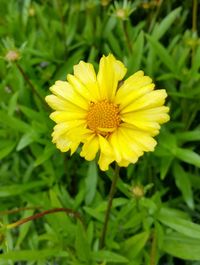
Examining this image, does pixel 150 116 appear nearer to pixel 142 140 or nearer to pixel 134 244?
pixel 142 140

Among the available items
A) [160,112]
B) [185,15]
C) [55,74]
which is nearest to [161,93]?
[160,112]

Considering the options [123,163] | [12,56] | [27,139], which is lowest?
[123,163]

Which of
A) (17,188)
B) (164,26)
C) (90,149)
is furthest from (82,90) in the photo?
(164,26)

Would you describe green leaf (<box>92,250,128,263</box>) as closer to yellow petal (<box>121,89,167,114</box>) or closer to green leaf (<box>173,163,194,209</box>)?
green leaf (<box>173,163,194,209</box>)

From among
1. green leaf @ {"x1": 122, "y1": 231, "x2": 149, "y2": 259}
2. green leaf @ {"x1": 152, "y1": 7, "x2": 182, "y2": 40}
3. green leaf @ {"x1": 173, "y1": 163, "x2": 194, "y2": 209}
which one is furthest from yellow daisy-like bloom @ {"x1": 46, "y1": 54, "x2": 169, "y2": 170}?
green leaf @ {"x1": 152, "y1": 7, "x2": 182, "y2": 40}

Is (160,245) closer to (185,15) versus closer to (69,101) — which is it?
(69,101)

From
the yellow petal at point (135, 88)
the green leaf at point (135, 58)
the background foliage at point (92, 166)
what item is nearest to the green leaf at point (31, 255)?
the background foliage at point (92, 166)
